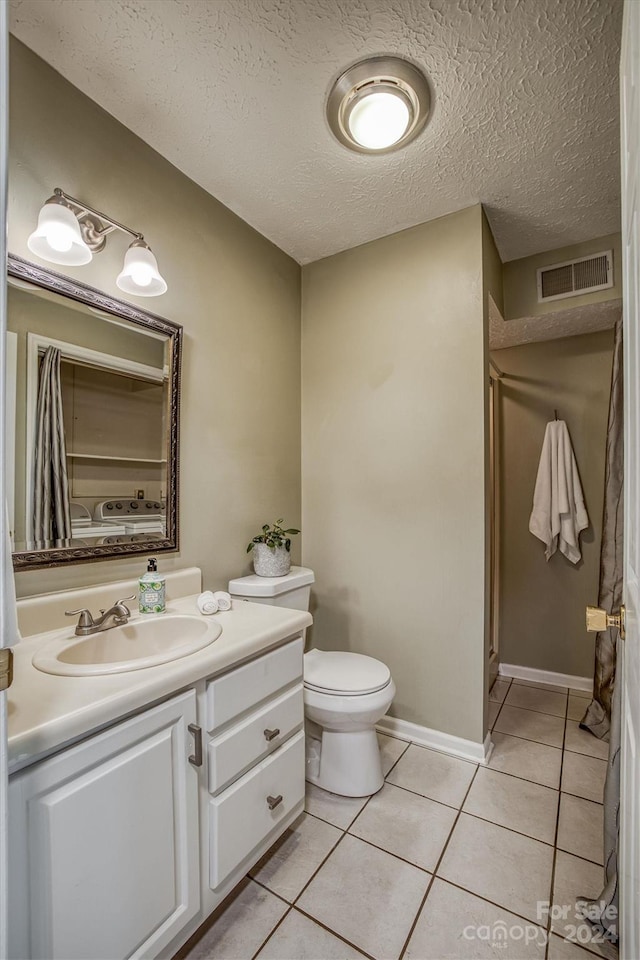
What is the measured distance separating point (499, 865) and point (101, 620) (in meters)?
1.51

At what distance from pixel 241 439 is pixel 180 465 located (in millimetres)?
391

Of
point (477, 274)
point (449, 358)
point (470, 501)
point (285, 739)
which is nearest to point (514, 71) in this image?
point (477, 274)

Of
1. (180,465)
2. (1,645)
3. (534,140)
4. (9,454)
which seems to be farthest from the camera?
(180,465)

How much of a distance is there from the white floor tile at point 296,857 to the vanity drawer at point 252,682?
578mm

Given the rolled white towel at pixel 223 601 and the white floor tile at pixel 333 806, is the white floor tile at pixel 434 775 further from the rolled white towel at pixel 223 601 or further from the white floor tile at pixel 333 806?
the rolled white towel at pixel 223 601

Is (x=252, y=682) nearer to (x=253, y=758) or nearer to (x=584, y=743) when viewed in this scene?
(x=253, y=758)

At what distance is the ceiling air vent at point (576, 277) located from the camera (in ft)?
7.34

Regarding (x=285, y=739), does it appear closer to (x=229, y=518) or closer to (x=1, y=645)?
(x=229, y=518)

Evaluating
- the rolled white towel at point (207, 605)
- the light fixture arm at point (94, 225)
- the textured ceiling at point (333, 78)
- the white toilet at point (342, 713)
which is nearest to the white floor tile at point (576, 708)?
the white toilet at point (342, 713)

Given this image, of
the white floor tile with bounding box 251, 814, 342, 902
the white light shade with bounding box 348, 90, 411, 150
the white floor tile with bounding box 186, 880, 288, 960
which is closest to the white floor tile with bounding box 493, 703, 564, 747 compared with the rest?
the white floor tile with bounding box 251, 814, 342, 902

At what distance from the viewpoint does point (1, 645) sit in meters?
0.56

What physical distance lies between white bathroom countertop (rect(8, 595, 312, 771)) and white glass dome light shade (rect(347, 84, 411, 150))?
1732 millimetres

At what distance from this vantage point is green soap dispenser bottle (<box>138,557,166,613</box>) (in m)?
1.43

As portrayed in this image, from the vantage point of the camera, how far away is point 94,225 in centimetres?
141
